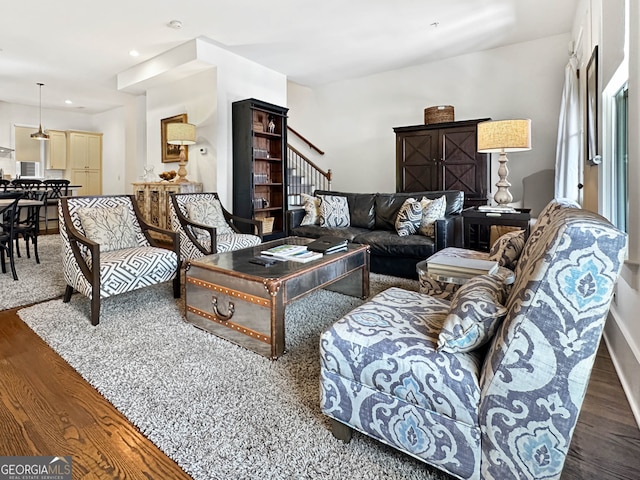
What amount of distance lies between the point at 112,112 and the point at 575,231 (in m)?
10.1

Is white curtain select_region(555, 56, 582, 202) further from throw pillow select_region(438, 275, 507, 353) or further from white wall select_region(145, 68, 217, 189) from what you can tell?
white wall select_region(145, 68, 217, 189)

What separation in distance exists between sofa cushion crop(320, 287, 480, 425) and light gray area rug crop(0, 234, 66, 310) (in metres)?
2.93

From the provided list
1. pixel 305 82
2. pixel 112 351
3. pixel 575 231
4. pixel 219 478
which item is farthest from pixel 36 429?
pixel 305 82

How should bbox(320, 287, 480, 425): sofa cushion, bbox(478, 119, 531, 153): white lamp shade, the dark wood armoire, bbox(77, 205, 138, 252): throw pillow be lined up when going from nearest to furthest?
bbox(320, 287, 480, 425): sofa cushion → bbox(77, 205, 138, 252): throw pillow → bbox(478, 119, 531, 153): white lamp shade → the dark wood armoire

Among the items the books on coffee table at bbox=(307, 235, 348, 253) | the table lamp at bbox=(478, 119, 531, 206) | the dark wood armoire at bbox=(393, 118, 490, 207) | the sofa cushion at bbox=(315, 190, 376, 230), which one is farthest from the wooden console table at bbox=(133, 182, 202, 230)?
the table lamp at bbox=(478, 119, 531, 206)

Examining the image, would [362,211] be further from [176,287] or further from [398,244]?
[176,287]

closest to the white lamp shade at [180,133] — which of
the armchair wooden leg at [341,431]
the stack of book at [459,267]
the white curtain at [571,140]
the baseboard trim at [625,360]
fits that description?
the stack of book at [459,267]

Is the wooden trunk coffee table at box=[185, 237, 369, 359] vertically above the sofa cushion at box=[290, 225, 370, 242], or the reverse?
the sofa cushion at box=[290, 225, 370, 242]

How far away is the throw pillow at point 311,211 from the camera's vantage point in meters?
4.41

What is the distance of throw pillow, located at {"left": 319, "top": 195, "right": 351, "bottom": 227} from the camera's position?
433 cm

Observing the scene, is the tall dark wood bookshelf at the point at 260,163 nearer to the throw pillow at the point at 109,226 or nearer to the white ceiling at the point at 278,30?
the white ceiling at the point at 278,30

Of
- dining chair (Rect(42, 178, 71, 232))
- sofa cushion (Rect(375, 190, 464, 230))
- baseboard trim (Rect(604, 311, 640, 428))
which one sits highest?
dining chair (Rect(42, 178, 71, 232))

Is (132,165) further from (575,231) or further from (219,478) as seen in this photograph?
(575,231)

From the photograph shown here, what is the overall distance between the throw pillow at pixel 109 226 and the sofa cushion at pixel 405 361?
7.73 feet
